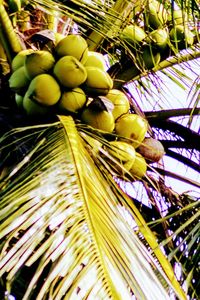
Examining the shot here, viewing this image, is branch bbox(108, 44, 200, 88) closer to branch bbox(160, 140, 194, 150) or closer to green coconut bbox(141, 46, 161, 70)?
green coconut bbox(141, 46, 161, 70)

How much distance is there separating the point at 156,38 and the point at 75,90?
23.8 inches

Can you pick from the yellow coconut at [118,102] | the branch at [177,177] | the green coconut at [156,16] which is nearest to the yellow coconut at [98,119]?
the yellow coconut at [118,102]

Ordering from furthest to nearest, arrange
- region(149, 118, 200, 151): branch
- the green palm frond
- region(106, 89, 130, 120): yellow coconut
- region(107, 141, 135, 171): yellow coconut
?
region(149, 118, 200, 151): branch, region(106, 89, 130, 120): yellow coconut, region(107, 141, 135, 171): yellow coconut, the green palm frond

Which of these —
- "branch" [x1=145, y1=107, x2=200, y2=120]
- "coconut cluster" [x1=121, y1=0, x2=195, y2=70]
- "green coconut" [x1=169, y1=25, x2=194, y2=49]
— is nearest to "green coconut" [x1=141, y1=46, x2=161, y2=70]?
"coconut cluster" [x1=121, y1=0, x2=195, y2=70]

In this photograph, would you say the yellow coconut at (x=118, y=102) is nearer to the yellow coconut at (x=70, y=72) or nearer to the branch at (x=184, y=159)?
the yellow coconut at (x=70, y=72)

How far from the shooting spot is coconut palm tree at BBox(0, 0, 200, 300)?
2.62 meters

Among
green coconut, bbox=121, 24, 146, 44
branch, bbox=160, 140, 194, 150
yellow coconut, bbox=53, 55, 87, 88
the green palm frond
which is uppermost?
green coconut, bbox=121, 24, 146, 44

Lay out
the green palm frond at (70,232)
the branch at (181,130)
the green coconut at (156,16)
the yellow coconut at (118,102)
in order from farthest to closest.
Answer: the branch at (181,130)
the green coconut at (156,16)
the yellow coconut at (118,102)
the green palm frond at (70,232)

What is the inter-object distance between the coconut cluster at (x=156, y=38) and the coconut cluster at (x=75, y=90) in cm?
32

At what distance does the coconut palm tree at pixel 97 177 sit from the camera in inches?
103

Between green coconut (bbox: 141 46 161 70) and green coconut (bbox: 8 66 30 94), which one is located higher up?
green coconut (bbox: 141 46 161 70)

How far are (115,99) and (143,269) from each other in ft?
3.33

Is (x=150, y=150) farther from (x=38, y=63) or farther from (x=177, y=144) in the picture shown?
(x=38, y=63)

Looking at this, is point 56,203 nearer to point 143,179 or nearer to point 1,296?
point 1,296
